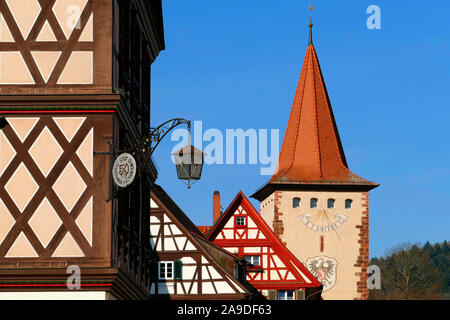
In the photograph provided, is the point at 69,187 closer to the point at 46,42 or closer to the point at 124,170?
the point at 124,170

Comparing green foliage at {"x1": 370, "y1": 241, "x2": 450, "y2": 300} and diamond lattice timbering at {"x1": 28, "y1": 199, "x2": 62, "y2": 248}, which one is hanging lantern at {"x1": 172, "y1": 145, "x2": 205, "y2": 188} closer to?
diamond lattice timbering at {"x1": 28, "y1": 199, "x2": 62, "y2": 248}

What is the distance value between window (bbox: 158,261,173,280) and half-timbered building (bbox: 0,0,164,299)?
17.4m

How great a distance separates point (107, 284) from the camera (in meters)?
16.9

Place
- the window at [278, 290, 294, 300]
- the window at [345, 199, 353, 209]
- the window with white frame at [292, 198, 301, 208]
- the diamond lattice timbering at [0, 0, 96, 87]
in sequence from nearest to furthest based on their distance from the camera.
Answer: the diamond lattice timbering at [0, 0, 96, 87], the window at [278, 290, 294, 300], the window with white frame at [292, 198, 301, 208], the window at [345, 199, 353, 209]

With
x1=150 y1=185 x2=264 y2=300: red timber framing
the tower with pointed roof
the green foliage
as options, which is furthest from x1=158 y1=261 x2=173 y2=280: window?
the green foliage

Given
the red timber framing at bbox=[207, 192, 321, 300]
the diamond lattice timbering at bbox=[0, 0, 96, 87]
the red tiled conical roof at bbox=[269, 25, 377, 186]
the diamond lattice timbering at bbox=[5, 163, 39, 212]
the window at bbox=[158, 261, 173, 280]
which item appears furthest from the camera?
the red tiled conical roof at bbox=[269, 25, 377, 186]

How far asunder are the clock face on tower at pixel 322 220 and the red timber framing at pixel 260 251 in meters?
14.7

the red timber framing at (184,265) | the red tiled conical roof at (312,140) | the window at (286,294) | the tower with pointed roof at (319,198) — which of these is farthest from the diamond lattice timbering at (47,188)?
the red tiled conical roof at (312,140)

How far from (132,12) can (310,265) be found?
172ft

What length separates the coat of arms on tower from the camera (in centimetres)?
7088

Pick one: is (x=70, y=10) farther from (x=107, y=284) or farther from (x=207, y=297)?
(x=207, y=297)

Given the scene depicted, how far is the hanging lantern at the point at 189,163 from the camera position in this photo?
19.1 metres

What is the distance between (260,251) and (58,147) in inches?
1539

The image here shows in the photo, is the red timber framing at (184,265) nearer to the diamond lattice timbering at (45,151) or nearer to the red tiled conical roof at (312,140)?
the diamond lattice timbering at (45,151)
